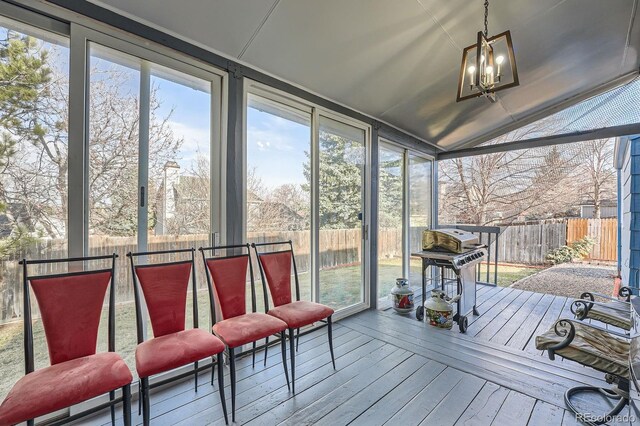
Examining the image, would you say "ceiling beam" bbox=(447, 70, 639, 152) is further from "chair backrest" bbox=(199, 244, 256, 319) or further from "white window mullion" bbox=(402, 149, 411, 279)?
"chair backrest" bbox=(199, 244, 256, 319)

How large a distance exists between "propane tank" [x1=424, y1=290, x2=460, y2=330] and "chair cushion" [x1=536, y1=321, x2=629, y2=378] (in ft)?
3.93

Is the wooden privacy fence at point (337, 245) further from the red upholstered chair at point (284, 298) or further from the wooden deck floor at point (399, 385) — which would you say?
the wooden deck floor at point (399, 385)

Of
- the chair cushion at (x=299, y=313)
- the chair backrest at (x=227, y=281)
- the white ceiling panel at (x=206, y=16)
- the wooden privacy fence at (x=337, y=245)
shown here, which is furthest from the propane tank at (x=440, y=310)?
the white ceiling panel at (x=206, y=16)

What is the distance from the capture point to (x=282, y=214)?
9.45ft

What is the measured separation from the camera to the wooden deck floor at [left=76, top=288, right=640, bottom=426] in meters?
1.75

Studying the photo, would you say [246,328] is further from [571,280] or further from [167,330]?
[571,280]

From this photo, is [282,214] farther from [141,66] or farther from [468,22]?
[468,22]

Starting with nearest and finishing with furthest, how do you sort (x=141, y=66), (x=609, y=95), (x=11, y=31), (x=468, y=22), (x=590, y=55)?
(x=11, y=31) < (x=141, y=66) < (x=468, y=22) < (x=590, y=55) < (x=609, y=95)

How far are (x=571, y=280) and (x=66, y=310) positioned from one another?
7.01 m

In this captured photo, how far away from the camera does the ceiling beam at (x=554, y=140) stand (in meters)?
3.52

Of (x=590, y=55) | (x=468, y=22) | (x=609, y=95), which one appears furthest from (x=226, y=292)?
(x=609, y=95)

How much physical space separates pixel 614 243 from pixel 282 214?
6233 millimetres

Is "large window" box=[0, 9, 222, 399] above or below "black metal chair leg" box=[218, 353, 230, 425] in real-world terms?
above

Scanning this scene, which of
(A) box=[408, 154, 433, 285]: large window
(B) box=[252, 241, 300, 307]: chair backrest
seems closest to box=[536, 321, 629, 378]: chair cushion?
(B) box=[252, 241, 300, 307]: chair backrest
